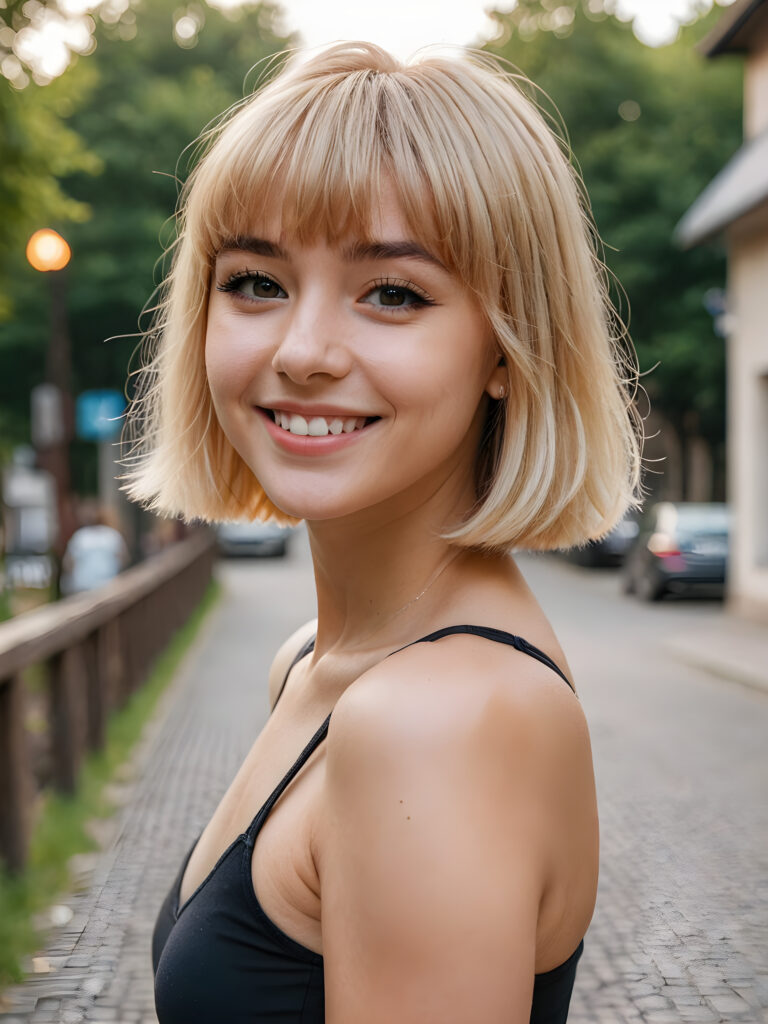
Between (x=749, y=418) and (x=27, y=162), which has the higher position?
(x=27, y=162)

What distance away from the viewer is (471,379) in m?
1.35

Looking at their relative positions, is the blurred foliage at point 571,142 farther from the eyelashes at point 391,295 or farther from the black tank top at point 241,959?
the black tank top at point 241,959

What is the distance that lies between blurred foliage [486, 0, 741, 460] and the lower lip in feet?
78.6

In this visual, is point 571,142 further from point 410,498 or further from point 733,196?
point 410,498

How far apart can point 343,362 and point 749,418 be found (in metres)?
17.2

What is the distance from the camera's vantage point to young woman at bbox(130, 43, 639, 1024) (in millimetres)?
1082

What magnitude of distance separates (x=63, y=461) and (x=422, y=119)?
487 inches

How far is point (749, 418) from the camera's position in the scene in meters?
17.7

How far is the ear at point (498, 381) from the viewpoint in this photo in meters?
1.41

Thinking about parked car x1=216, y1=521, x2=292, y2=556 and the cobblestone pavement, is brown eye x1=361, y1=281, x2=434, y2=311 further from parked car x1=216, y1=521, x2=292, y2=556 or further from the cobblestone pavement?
parked car x1=216, y1=521, x2=292, y2=556

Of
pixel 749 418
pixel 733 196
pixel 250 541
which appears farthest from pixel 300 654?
pixel 250 541

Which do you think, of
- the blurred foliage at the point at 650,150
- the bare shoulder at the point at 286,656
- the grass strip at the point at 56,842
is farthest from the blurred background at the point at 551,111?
the bare shoulder at the point at 286,656

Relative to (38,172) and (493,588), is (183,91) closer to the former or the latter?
(38,172)

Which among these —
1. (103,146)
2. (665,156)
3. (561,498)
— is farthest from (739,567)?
(561,498)
